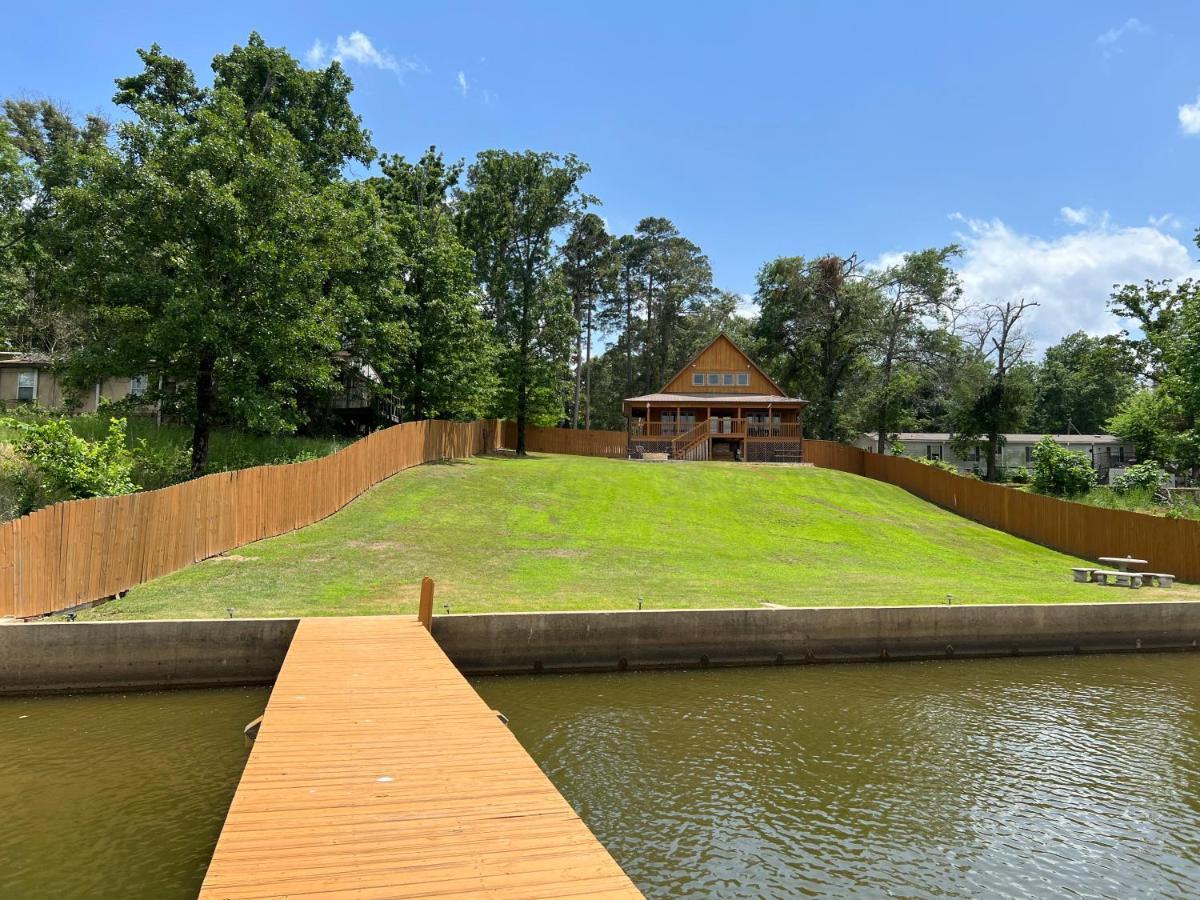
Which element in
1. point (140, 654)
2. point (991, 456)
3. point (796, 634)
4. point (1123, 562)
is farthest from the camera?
point (991, 456)

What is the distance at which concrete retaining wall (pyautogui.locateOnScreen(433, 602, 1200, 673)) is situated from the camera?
12453mm

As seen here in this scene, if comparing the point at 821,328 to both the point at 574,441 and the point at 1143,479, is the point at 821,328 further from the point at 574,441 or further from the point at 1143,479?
the point at 1143,479

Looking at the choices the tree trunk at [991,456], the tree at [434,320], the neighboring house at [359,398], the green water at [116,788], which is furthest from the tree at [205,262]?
the tree trunk at [991,456]

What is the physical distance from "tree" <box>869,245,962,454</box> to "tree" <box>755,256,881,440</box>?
1.14 metres

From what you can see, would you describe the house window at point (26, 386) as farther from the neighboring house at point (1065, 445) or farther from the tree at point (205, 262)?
the neighboring house at point (1065, 445)

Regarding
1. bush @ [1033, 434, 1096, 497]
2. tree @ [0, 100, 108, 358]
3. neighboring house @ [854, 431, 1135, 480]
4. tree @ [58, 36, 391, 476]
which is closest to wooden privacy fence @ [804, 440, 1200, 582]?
bush @ [1033, 434, 1096, 497]

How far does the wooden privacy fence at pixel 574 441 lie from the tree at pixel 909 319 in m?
18.0

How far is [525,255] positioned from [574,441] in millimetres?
12464

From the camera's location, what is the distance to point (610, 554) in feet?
66.5

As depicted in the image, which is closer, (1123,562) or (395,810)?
(395,810)

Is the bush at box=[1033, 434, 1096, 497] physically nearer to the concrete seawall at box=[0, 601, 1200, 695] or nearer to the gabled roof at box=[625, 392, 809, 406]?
the gabled roof at box=[625, 392, 809, 406]

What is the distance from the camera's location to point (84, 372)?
2203cm

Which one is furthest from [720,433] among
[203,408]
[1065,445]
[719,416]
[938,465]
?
[203,408]

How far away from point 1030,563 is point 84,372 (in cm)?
3016
